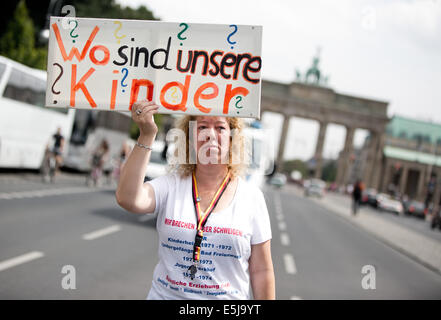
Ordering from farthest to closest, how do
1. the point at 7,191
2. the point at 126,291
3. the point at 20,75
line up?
1. the point at 20,75
2. the point at 7,191
3. the point at 126,291

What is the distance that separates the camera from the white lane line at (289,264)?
8049mm

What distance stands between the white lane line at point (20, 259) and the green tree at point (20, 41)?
2072cm

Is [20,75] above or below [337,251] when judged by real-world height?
above

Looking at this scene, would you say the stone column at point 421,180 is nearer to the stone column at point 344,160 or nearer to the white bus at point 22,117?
the stone column at point 344,160

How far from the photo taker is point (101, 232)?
30.6 ft

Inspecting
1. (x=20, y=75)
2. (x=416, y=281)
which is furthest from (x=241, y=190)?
(x=20, y=75)

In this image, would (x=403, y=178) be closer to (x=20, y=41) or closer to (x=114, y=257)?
(x=20, y=41)

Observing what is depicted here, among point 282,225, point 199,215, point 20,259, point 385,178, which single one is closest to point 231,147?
point 199,215

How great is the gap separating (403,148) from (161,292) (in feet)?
337

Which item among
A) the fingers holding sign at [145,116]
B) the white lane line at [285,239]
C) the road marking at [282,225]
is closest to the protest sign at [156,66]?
the fingers holding sign at [145,116]

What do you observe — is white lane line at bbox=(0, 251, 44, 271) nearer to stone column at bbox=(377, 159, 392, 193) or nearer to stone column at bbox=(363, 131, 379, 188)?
stone column at bbox=(363, 131, 379, 188)

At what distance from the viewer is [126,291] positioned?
5.54 m

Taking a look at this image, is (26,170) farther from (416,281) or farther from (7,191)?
(416,281)

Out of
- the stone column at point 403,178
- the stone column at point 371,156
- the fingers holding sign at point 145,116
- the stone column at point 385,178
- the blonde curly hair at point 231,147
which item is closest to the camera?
the fingers holding sign at point 145,116
